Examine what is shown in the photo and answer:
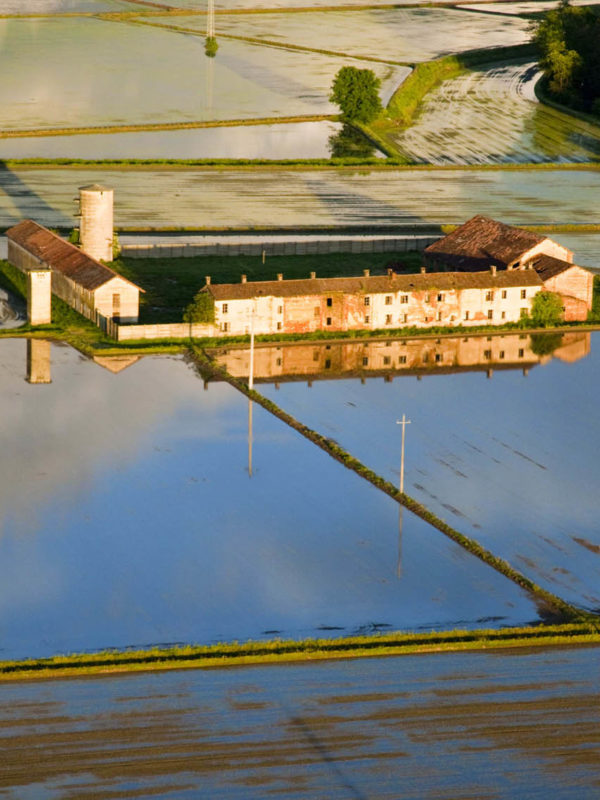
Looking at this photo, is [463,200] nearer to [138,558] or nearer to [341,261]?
[341,261]

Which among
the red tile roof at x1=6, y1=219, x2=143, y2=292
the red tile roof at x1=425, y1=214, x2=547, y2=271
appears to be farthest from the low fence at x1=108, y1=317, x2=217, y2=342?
the red tile roof at x1=425, y1=214, x2=547, y2=271

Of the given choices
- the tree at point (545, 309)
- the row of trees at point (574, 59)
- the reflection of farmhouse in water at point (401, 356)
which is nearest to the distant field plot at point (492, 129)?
the row of trees at point (574, 59)

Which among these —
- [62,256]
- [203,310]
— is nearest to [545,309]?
[203,310]

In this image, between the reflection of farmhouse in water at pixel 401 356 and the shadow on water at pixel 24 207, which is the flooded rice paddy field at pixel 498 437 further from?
the shadow on water at pixel 24 207

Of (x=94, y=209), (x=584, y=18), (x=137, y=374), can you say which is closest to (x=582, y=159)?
(x=584, y=18)

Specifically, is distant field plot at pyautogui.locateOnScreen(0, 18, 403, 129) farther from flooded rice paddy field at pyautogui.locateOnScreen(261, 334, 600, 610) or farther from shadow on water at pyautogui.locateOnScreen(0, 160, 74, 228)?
flooded rice paddy field at pyautogui.locateOnScreen(261, 334, 600, 610)

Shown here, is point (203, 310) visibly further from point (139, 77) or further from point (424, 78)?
point (424, 78)
